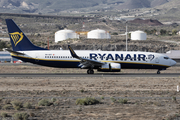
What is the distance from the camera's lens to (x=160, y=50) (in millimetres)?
104312

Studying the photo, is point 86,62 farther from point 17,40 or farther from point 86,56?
point 17,40

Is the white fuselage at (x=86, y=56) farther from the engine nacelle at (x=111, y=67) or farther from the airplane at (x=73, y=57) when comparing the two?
the engine nacelle at (x=111, y=67)

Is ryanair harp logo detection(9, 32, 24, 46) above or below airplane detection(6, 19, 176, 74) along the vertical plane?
above

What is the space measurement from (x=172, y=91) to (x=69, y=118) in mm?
14416

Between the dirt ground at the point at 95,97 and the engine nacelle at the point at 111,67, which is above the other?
the engine nacelle at the point at 111,67

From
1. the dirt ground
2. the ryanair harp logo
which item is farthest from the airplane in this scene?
the dirt ground

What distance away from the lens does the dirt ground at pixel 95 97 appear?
18.9 m

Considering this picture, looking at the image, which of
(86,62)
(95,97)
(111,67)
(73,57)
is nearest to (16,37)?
(73,57)

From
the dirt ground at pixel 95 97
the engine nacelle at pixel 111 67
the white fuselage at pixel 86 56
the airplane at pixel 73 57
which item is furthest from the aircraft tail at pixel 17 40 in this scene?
the engine nacelle at pixel 111 67

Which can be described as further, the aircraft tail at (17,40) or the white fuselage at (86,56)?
the aircraft tail at (17,40)

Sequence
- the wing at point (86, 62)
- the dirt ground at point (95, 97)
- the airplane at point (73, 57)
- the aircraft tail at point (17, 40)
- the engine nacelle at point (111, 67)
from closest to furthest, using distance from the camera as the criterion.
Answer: the dirt ground at point (95, 97) < the wing at point (86, 62) < the engine nacelle at point (111, 67) < the airplane at point (73, 57) < the aircraft tail at point (17, 40)

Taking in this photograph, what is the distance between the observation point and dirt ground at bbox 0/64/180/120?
744 inches

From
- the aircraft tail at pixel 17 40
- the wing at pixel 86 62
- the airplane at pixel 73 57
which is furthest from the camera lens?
the aircraft tail at pixel 17 40

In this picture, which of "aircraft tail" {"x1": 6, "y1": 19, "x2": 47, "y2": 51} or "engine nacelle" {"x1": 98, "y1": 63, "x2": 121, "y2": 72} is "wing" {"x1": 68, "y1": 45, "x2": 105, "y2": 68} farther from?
"aircraft tail" {"x1": 6, "y1": 19, "x2": 47, "y2": 51}
